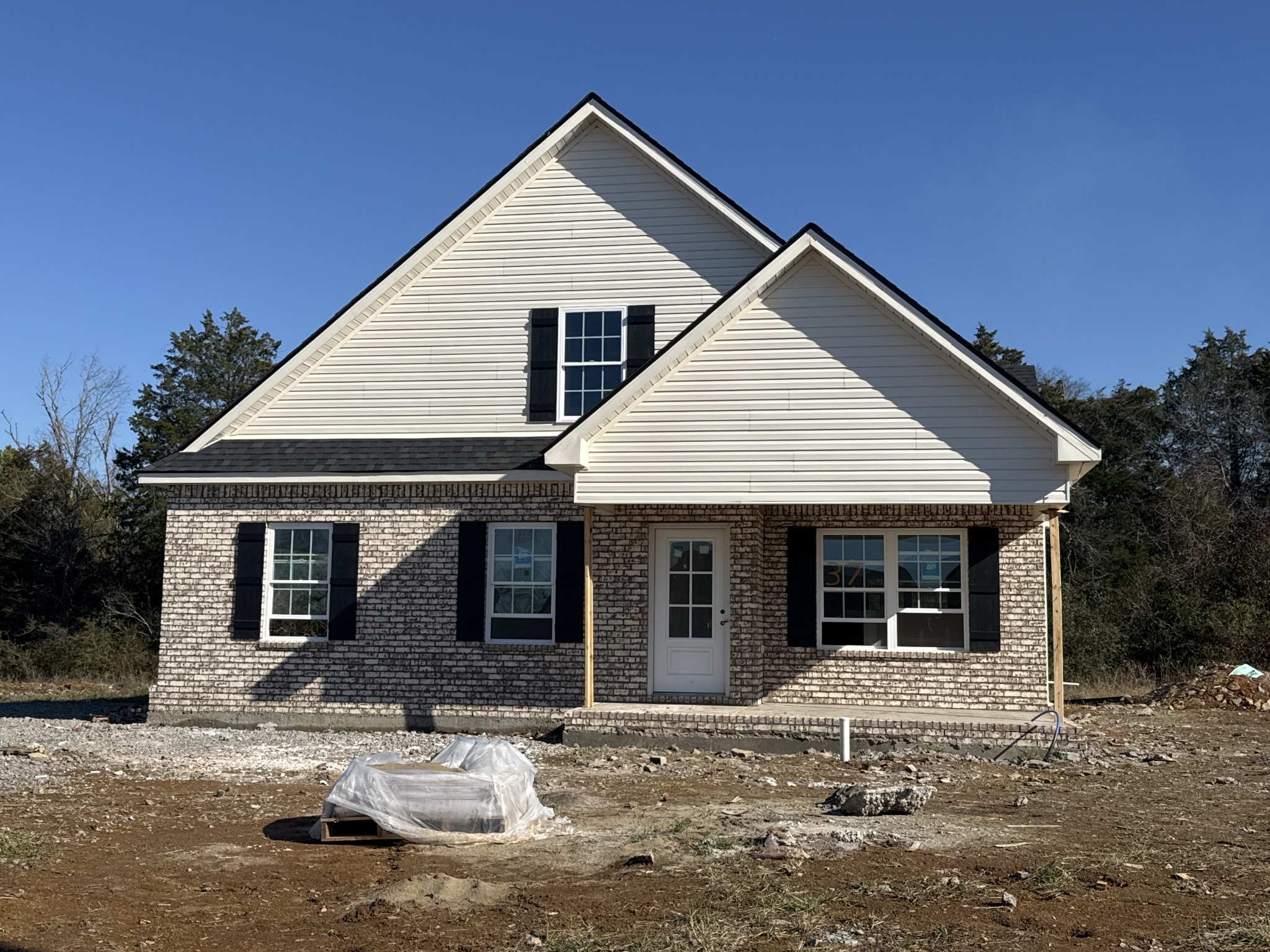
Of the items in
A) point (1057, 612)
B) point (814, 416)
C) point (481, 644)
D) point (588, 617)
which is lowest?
point (481, 644)

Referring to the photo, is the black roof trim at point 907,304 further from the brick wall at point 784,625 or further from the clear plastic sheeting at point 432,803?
the clear plastic sheeting at point 432,803

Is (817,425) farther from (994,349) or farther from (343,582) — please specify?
(994,349)

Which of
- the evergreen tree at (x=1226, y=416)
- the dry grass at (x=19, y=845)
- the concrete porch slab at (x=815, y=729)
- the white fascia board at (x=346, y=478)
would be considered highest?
the evergreen tree at (x=1226, y=416)

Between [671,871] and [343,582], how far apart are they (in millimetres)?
8704

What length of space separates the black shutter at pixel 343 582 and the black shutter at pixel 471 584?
1.47m

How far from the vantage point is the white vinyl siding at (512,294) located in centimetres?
1537

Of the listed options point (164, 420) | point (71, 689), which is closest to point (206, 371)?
point (164, 420)

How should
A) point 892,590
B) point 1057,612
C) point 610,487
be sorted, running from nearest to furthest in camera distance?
point 1057,612
point 610,487
point 892,590

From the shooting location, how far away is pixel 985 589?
44.8 feet

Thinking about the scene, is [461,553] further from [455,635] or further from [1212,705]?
[1212,705]

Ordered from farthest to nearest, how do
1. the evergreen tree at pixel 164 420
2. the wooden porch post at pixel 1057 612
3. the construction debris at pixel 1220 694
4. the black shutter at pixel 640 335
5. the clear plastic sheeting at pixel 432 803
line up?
1. the evergreen tree at pixel 164 420
2. the construction debris at pixel 1220 694
3. the black shutter at pixel 640 335
4. the wooden porch post at pixel 1057 612
5. the clear plastic sheeting at pixel 432 803

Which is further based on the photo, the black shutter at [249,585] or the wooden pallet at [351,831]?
the black shutter at [249,585]

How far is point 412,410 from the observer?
15.6 meters

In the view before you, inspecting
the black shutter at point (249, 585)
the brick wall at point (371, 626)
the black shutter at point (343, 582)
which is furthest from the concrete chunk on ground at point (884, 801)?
the black shutter at point (249, 585)
